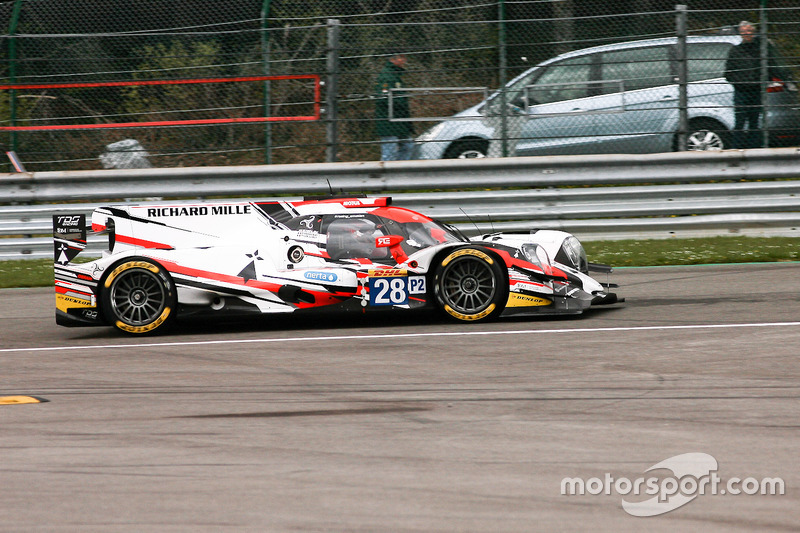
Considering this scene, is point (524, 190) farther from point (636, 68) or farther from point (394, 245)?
point (394, 245)

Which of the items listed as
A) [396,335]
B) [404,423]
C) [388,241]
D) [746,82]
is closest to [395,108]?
[746,82]

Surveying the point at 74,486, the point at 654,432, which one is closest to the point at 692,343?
the point at 654,432

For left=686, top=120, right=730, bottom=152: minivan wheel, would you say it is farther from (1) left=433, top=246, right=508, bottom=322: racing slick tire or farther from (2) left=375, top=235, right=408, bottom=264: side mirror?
(2) left=375, top=235, right=408, bottom=264: side mirror

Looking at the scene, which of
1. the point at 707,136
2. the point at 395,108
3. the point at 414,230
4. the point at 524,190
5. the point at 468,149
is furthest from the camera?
the point at 468,149

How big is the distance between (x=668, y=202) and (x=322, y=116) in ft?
15.5

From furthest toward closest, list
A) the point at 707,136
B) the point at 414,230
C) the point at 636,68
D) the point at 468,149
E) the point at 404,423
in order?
the point at 468,149, the point at 707,136, the point at 636,68, the point at 414,230, the point at 404,423

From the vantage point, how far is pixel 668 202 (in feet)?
→ 40.9

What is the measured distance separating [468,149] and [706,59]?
3.31m

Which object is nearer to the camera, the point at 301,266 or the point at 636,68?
the point at 301,266

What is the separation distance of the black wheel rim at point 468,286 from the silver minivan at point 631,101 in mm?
4983

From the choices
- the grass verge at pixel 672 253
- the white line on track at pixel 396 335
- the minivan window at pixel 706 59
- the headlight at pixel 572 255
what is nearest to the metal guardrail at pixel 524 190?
the grass verge at pixel 672 253

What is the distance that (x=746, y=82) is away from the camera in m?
12.8

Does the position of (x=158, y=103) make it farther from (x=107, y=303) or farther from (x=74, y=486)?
(x=74, y=486)

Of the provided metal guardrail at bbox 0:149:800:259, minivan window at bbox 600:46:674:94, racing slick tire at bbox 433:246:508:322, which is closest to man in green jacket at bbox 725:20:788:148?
metal guardrail at bbox 0:149:800:259
